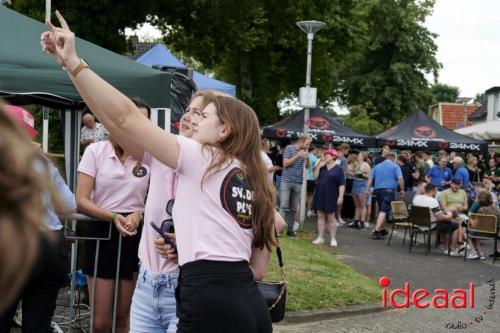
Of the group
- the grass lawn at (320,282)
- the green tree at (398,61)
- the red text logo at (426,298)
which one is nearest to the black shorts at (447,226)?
the grass lawn at (320,282)

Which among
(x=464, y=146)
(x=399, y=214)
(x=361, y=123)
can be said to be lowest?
(x=399, y=214)

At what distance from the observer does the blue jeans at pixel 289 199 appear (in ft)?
46.1

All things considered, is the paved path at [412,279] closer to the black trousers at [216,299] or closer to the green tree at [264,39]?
the black trousers at [216,299]

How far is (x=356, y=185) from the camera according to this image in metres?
17.7

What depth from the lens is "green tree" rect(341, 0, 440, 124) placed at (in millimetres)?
48750

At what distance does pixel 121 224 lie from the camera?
4.52 metres

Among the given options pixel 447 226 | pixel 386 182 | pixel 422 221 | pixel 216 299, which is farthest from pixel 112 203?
pixel 386 182

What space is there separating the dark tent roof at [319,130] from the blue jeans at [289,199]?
8159 millimetres

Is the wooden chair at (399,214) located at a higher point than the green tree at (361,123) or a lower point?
lower

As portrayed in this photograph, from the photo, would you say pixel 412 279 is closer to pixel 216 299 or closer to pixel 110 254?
pixel 110 254

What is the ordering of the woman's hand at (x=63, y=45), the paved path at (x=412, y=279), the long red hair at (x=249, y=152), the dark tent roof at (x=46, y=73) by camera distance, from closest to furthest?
the woman's hand at (x=63, y=45) < the long red hair at (x=249, y=152) < the dark tent roof at (x=46, y=73) < the paved path at (x=412, y=279)

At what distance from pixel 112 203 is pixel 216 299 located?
7.20 ft

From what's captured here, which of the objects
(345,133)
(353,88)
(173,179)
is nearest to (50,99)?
(173,179)

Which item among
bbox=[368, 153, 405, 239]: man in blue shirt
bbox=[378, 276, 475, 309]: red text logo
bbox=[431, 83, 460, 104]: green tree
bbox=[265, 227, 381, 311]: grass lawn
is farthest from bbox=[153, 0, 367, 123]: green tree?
bbox=[431, 83, 460, 104]: green tree
